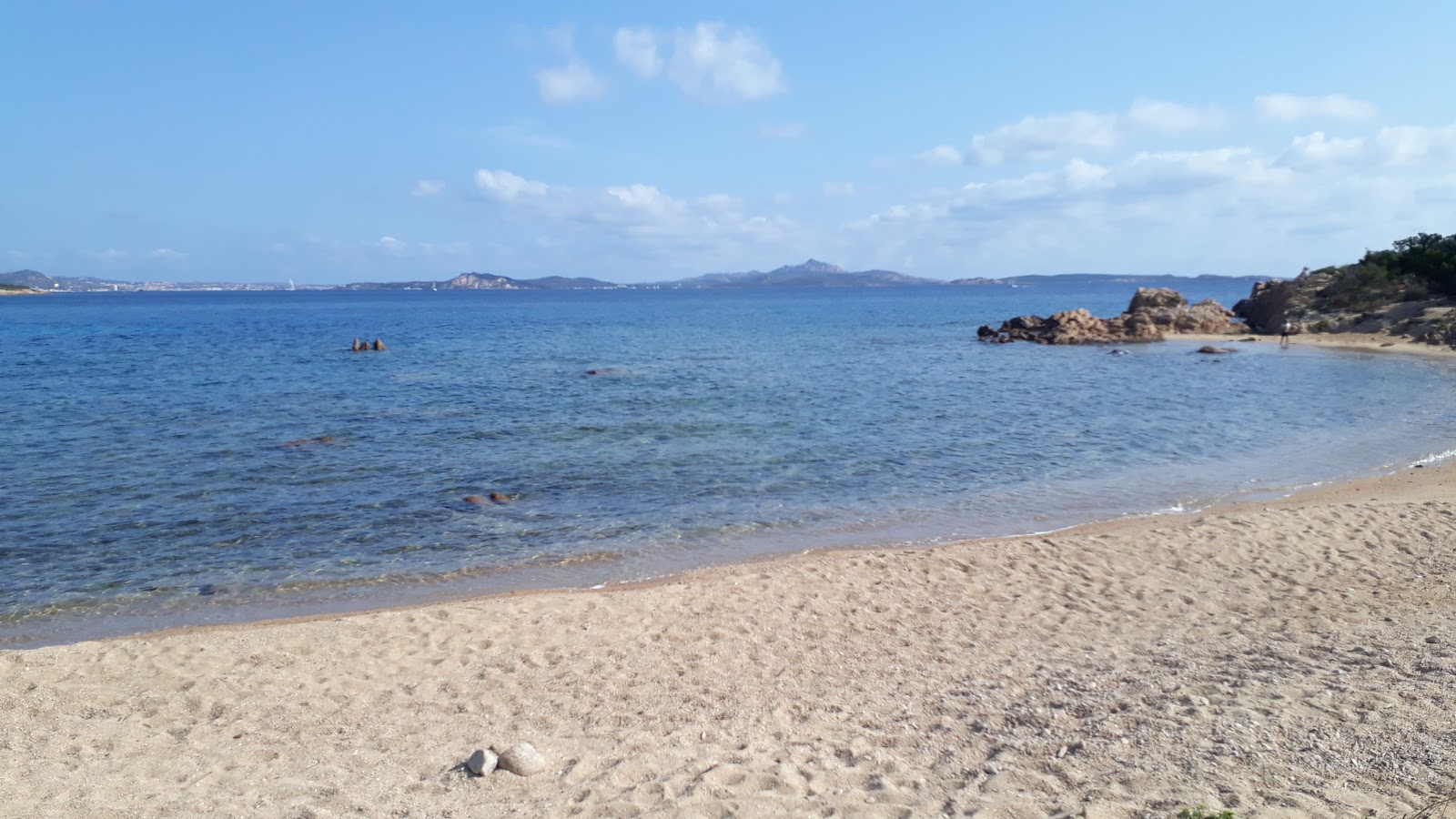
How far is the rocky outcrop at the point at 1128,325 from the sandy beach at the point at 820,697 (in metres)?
42.6

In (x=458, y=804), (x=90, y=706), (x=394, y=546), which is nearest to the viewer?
(x=458, y=804)

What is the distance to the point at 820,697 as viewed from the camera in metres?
7.55

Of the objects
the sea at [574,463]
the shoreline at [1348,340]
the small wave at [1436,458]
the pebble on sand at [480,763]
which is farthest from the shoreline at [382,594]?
the shoreline at [1348,340]

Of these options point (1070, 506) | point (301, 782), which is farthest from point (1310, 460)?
point (301, 782)

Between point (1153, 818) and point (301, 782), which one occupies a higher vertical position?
point (1153, 818)

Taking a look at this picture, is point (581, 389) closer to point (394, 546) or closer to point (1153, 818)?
point (394, 546)

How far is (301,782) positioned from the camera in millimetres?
6297

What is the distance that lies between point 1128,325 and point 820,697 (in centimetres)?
5257

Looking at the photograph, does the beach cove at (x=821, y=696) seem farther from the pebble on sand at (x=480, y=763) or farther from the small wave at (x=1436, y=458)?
the small wave at (x=1436, y=458)

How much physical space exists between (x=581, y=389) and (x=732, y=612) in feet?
72.3

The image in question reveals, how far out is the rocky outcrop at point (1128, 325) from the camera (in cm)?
5203

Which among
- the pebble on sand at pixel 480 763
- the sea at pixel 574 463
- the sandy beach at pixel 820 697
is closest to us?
the sandy beach at pixel 820 697

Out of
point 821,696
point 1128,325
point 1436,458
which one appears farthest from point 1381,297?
point 821,696

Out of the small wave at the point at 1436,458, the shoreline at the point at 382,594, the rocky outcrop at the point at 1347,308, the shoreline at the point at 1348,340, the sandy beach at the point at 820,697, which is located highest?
the rocky outcrop at the point at 1347,308
